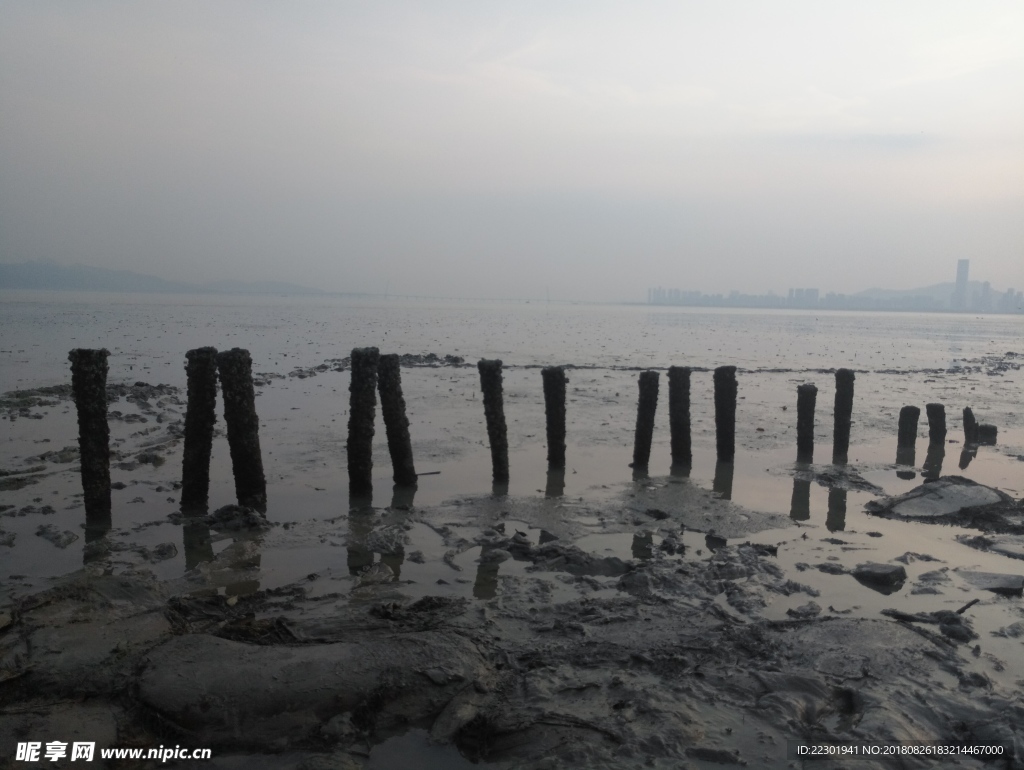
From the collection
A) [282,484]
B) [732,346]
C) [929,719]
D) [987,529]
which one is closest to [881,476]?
[987,529]

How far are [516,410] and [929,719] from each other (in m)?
14.9

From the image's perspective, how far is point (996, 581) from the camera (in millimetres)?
7906

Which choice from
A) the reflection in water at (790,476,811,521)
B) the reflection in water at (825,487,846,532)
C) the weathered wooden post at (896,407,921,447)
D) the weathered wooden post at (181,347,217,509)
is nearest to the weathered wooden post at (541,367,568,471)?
the reflection in water at (790,476,811,521)

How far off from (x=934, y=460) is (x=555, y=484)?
28.1ft

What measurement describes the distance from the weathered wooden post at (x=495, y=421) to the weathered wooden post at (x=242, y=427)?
371 centimetres

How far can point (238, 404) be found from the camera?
33.6 feet

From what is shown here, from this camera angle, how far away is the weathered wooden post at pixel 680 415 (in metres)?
13.4

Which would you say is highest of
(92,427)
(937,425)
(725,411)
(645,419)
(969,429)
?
(92,427)

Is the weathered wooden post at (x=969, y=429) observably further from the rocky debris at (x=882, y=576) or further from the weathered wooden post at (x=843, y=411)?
the rocky debris at (x=882, y=576)

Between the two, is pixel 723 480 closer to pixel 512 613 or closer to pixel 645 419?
pixel 645 419

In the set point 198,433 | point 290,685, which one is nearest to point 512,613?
point 290,685

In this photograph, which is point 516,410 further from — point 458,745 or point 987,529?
point 458,745

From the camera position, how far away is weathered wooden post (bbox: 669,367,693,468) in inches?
527

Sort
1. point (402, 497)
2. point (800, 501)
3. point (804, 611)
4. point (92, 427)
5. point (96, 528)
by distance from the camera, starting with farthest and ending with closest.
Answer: point (800, 501) → point (402, 497) → point (92, 427) → point (96, 528) → point (804, 611)
